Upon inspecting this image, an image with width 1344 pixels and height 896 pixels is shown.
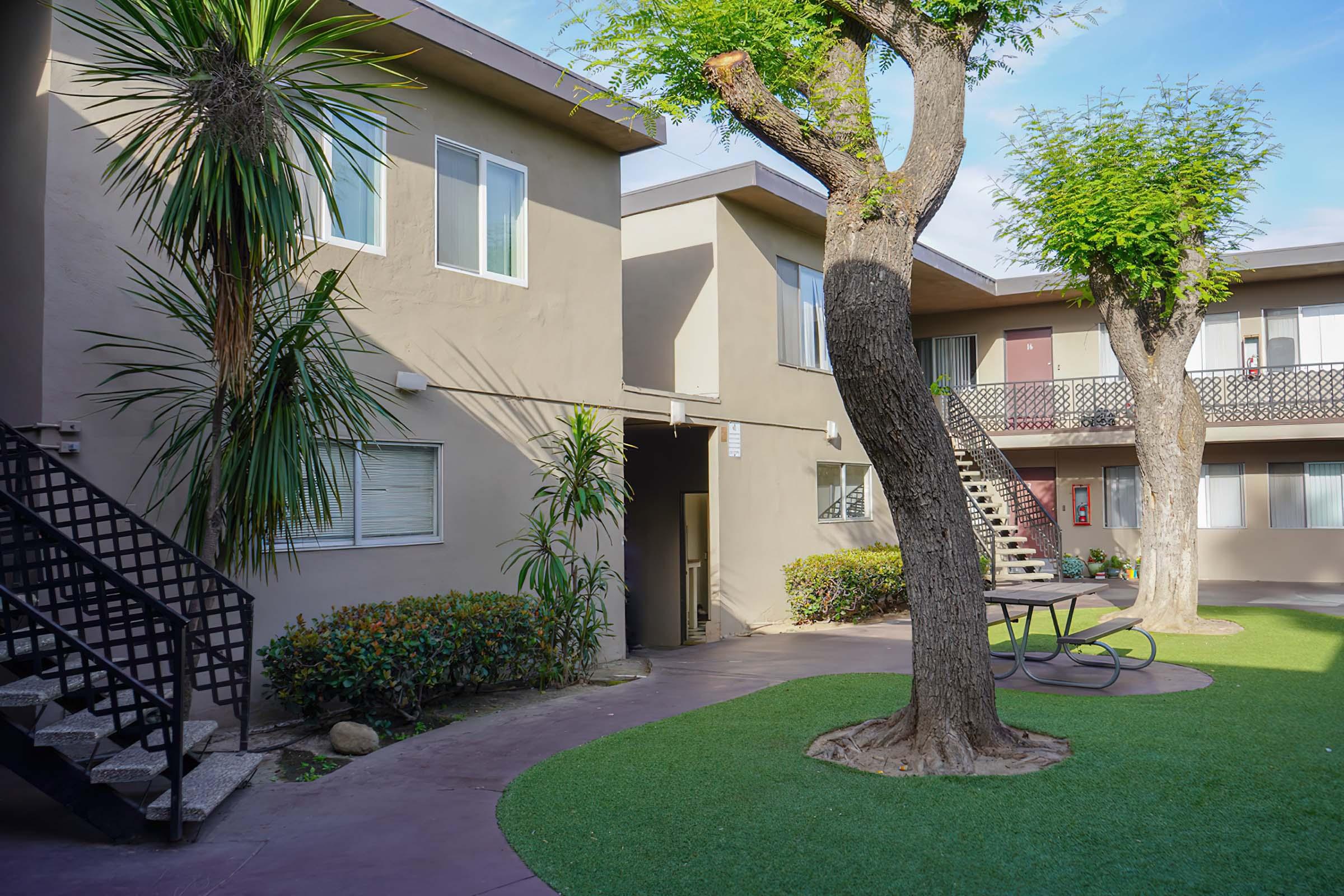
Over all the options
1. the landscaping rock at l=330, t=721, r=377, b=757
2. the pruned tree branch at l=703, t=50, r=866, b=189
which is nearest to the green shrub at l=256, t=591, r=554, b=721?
the landscaping rock at l=330, t=721, r=377, b=757

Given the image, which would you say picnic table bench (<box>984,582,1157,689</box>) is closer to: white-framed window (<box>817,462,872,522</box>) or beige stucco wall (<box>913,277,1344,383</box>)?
white-framed window (<box>817,462,872,522</box>)

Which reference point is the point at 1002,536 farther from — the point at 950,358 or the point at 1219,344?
the point at 1219,344

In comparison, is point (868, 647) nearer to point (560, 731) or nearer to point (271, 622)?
point (560, 731)

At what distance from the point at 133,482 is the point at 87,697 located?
1.85 meters

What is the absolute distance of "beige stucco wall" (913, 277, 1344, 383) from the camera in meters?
17.6

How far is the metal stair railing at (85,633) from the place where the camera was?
4.33 meters

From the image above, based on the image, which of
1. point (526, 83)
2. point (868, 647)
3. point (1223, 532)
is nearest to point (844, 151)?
point (526, 83)

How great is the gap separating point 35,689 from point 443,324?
14.4 feet

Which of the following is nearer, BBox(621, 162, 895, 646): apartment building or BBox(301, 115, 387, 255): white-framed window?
BBox(301, 115, 387, 255): white-framed window

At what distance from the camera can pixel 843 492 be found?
577 inches

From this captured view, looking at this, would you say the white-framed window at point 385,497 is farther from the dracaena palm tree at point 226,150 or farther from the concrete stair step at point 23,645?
the concrete stair step at point 23,645

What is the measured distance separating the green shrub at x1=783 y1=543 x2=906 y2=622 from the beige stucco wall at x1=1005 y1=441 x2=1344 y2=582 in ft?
22.5

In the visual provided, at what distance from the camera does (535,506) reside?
890cm

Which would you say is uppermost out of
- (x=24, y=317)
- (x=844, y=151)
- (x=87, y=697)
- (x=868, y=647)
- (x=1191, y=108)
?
(x=1191, y=108)
